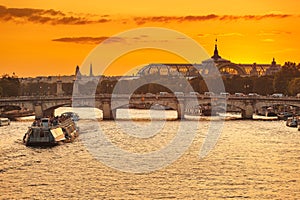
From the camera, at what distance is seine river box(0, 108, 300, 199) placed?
37.5m

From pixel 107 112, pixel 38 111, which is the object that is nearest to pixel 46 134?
pixel 38 111

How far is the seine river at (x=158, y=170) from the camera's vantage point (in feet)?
123

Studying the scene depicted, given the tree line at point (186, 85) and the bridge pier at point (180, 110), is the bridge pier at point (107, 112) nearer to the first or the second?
the bridge pier at point (180, 110)

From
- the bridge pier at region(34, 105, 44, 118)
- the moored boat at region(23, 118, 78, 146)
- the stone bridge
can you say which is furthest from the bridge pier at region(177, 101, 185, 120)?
the moored boat at region(23, 118, 78, 146)

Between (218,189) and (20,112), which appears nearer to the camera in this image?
(218,189)

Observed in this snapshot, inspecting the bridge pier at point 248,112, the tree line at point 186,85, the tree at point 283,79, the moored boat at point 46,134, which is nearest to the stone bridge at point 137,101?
→ the bridge pier at point 248,112

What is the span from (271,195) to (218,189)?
2.49 meters

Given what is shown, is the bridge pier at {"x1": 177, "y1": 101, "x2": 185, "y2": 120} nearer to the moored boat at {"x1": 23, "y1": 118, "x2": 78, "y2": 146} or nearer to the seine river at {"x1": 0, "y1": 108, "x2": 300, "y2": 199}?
the seine river at {"x1": 0, "y1": 108, "x2": 300, "y2": 199}

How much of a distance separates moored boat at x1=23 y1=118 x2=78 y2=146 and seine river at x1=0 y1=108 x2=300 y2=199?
0.83 metres

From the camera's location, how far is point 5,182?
131ft

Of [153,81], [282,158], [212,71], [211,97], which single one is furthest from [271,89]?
[282,158]

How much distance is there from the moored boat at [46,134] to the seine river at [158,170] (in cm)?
83

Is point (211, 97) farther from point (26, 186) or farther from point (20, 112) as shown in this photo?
point (26, 186)

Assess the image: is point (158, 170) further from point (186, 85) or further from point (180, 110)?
point (186, 85)
